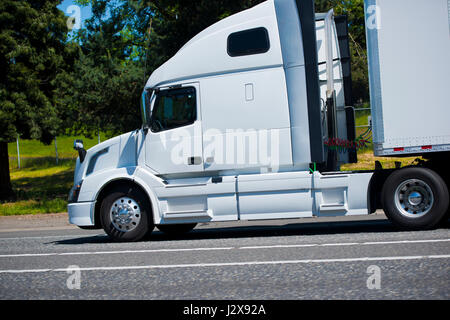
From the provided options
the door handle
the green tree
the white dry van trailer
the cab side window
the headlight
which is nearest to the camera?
the white dry van trailer

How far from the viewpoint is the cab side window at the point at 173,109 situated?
30.9 ft

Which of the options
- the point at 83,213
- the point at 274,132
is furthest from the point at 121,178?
the point at 274,132

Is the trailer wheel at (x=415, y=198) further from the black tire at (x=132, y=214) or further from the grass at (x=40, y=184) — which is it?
the grass at (x=40, y=184)

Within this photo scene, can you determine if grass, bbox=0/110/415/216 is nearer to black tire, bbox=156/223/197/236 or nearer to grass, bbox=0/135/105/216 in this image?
grass, bbox=0/135/105/216

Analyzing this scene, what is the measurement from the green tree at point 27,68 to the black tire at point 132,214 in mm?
14575

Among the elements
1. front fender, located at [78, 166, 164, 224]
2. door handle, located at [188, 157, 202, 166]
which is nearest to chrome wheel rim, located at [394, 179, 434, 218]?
door handle, located at [188, 157, 202, 166]

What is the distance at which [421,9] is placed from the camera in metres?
8.26

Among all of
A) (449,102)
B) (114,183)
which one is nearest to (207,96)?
(114,183)

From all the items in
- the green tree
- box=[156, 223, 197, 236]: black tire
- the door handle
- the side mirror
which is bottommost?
box=[156, 223, 197, 236]: black tire

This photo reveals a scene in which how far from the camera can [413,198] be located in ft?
27.6

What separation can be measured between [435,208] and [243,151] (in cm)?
310

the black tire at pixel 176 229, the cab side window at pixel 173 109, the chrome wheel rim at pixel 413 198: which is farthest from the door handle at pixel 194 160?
the chrome wheel rim at pixel 413 198

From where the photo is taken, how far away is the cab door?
9336 mm
